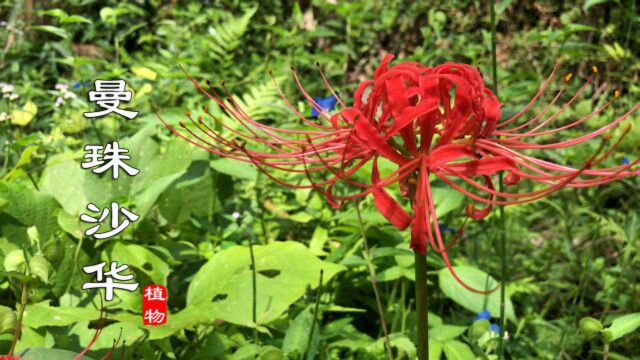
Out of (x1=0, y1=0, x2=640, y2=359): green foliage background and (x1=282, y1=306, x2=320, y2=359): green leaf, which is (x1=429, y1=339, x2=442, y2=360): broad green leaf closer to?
(x1=0, y1=0, x2=640, y2=359): green foliage background

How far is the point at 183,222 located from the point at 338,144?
0.75 metres

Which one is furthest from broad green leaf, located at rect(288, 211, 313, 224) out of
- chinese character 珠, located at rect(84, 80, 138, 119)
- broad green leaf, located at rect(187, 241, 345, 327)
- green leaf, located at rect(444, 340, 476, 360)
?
green leaf, located at rect(444, 340, 476, 360)

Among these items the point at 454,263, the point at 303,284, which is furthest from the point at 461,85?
the point at 454,263

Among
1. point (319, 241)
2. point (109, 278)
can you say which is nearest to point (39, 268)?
point (109, 278)

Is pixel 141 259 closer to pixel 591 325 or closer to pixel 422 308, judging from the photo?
pixel 422 308

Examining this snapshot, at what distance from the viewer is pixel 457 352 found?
1.09 m

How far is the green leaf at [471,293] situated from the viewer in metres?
1.23

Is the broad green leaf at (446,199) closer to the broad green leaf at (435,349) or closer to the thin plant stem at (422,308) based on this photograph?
the broad green leaf at (435,349)

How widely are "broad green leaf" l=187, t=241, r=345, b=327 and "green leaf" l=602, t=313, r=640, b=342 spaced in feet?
1.41

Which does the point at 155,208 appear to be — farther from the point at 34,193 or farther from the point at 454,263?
the point at 454,263

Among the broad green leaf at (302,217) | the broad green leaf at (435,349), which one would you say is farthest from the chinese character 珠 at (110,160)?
the broad green leaf at (435,349)

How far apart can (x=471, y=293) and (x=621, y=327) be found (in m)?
0.33

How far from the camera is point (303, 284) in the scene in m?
1.15

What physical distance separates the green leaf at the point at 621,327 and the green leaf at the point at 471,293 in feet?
0.90
